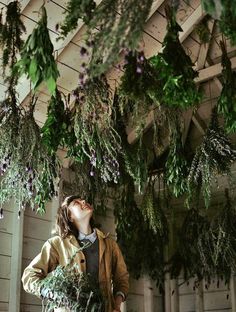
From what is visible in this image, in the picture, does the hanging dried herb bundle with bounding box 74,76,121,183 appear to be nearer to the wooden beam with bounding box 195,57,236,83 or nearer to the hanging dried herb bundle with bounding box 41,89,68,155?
the hanging dried herb bundle with bounding box 41,89,68,155

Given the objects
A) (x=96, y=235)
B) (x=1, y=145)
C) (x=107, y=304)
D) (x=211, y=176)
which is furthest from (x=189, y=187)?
(x=1, y=145)

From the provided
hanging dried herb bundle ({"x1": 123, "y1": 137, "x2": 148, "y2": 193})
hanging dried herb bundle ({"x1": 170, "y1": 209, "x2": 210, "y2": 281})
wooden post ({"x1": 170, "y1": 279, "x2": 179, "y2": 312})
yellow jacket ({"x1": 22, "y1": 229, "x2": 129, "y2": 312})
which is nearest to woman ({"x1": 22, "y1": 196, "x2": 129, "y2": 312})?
yellow jacket ({"x1": 22, "y1": 229, "x2": 129, "y2": 312})

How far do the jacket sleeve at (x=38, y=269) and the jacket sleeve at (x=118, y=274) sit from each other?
13.4 inches

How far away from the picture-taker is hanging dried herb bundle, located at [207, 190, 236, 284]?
156 inches

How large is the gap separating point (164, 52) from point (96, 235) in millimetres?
1146

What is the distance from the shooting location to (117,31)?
1.50 metres

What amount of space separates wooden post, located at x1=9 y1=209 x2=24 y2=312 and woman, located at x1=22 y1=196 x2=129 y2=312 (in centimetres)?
92

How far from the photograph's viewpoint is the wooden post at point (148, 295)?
4.75 meters

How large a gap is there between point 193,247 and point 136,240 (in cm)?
47

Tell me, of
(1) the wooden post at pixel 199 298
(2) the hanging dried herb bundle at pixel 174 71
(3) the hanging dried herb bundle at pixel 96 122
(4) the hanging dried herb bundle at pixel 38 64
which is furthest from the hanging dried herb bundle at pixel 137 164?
(1) the wooden post at pixel 199 298

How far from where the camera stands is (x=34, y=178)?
2.81m

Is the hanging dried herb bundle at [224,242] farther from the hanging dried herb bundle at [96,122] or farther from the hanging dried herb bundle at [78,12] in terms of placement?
the hanging dried herb bundle at [78,12]

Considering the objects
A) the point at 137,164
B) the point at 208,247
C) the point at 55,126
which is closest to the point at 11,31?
the point at 55,126

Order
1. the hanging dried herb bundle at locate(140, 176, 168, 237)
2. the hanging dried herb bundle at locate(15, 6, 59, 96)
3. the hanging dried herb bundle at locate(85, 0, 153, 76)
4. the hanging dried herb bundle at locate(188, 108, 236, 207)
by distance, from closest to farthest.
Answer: the hanging dried herb bundle at locate(85, 0, 153, 76), the hanging dried herb bundle at locate(15, 6, 59, 96), the hanging dried herb bundle at locate(188, 108, 236, 207), the hanging dried herb bundle at locate(140, 176, 168, 237)
